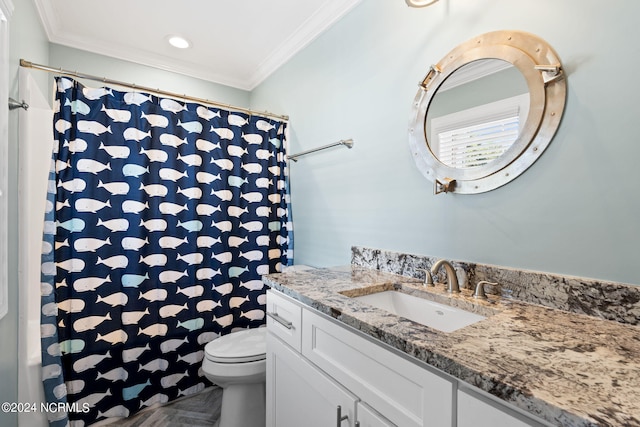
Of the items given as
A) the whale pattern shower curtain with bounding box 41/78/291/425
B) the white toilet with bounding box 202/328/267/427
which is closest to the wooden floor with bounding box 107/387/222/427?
the whale pattern shower curtain with bounding box 41/78/291/425

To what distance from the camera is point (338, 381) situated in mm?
950

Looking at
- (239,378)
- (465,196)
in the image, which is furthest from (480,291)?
(239,378)

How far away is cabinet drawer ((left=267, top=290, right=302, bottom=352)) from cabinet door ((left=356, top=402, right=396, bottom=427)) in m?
0.35

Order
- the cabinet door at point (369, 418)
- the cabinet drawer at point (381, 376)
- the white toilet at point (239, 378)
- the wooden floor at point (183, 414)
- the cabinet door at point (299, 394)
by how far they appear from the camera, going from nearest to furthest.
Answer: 1. the cabinet drawer at point (381, 376)
2. the cabinet door at point (369, 418)
3. the cabinet door at point (299, 394)
4. the white toilet at point (239, 378)
5. the wooden floor at point (183, 414)

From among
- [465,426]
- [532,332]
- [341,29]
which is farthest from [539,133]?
[341,29]

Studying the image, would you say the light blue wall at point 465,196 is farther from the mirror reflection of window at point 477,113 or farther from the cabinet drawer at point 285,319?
the cabinet drawer at point 285,319

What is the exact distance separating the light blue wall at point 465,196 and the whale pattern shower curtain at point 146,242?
420mm

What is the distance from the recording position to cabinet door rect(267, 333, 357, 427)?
3.10 ft

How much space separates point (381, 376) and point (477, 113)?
1.03 metres

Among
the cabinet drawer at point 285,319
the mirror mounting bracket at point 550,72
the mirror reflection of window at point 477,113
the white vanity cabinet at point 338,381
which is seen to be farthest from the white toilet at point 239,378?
the mirror mounting bracket at point 550,72

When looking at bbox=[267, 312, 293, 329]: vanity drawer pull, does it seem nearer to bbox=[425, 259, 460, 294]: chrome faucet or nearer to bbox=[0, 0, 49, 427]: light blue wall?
bbox=[425, 259, 460, 294]: chrome faucet

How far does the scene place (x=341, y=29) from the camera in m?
1.85

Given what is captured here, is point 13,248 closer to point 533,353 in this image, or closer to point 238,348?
point 238,348

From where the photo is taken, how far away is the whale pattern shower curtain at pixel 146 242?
158 cm
